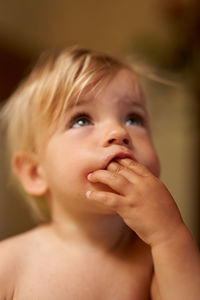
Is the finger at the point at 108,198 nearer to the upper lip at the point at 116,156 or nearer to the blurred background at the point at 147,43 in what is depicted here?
the upper lip at the point at 116,156

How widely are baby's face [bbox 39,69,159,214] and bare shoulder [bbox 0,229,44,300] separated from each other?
0.07 m

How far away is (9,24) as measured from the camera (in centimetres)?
148

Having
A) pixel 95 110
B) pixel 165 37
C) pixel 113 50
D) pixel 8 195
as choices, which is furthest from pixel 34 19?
pixel 95 110

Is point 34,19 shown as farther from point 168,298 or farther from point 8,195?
point 168,298

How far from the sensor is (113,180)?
1.25 feet

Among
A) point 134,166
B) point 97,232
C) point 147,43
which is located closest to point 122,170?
point 134,166

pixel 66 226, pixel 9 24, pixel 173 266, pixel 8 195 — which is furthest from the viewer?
pixel 9 24

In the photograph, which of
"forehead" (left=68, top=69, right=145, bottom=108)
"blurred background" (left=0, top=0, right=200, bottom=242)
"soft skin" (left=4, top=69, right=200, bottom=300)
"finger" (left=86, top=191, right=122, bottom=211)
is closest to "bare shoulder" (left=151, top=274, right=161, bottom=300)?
"soft skin" (left=4, top=69, right=200, bottom=300)

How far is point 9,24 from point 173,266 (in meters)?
1.35

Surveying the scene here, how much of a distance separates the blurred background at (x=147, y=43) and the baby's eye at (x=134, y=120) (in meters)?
0.43

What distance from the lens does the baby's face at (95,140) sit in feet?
1.34

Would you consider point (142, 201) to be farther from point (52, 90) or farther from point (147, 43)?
point (147, 43)

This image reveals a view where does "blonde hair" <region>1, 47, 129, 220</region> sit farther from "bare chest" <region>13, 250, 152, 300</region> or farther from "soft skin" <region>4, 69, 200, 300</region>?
"bare chest" <region>13, 250, 152, 300</region>

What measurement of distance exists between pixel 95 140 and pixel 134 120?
0.28 feet
